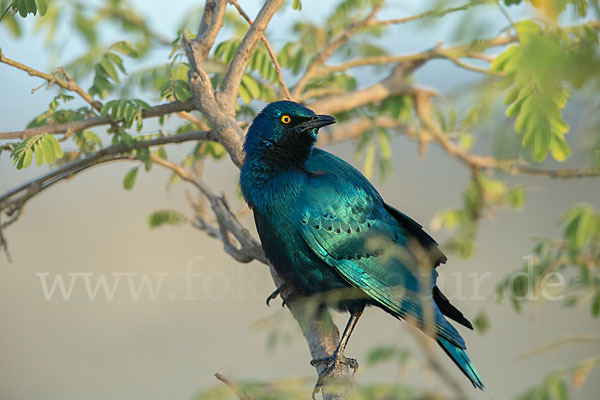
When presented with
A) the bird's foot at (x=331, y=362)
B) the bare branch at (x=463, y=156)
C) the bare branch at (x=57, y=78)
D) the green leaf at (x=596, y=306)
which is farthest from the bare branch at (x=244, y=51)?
the green leaf at (x=596, y=306)

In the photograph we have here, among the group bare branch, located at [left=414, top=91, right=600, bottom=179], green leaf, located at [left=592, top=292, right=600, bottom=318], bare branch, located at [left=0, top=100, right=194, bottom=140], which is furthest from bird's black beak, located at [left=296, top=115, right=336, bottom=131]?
green leaf, located at [left=592, top=292, right=600, bottom=318]

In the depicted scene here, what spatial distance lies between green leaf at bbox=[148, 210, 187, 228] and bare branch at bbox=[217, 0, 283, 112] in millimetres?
811

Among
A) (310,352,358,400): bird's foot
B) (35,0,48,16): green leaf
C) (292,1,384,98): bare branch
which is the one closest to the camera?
(35,0,48,16): green leaf

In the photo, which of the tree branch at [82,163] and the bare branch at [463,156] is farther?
the bare branch at [463,156]

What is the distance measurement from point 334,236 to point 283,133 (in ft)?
1.76

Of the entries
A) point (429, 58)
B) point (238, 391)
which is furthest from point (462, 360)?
point (429, 58)

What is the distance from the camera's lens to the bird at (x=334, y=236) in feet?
8.75

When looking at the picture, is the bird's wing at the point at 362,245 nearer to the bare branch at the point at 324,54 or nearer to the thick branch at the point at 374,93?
the bare branch at the point at 324,54

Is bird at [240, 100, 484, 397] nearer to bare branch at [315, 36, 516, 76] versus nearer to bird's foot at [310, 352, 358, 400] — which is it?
bird's foot at [310, 352, 358, 400]

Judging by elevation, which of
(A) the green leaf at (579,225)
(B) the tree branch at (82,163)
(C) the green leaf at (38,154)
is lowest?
(A) the green leaf at (579,225)

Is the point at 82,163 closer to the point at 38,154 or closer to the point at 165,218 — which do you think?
the point at 38,154

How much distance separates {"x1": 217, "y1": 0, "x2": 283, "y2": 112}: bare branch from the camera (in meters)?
2.73

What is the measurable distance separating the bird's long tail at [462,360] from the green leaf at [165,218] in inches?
59.5

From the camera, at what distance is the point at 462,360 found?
8.55 feet
